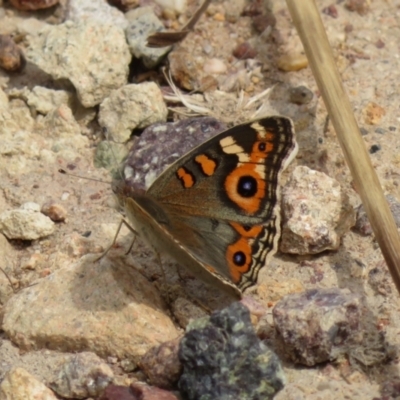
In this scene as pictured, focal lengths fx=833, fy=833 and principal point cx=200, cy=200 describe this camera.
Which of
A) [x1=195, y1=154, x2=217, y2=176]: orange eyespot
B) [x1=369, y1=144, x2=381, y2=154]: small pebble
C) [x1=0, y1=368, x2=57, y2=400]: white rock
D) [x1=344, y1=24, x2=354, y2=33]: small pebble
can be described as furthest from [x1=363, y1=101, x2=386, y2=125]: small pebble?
[x1=0, y1=368, x2=57, y2=400]: white rock

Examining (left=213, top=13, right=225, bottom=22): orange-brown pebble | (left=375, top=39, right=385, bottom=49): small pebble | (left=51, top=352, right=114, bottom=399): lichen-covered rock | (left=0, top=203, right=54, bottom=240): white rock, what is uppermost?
(left=375, top=39, right=385, bottom=49): small pebble

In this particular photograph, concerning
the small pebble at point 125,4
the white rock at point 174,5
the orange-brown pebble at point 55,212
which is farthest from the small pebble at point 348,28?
the orange-brown pebble at point 55,212

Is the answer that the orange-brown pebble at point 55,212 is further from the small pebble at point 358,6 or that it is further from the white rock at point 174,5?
the small pebble at point 358,6

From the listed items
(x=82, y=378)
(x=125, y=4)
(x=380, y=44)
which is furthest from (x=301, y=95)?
(x=82, y=378)

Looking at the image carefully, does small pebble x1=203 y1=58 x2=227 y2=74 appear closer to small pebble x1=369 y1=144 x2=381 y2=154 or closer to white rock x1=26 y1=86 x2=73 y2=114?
white rock x1=26 y1=86 x2=73 y2=114

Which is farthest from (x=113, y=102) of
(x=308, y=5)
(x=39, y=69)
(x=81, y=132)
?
→ (x=308, y=5)

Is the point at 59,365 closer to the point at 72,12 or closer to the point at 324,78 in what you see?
the point at 324,78

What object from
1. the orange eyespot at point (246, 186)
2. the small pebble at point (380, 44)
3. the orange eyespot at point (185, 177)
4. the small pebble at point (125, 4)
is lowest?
the orange eyespot at point (185, 177)
